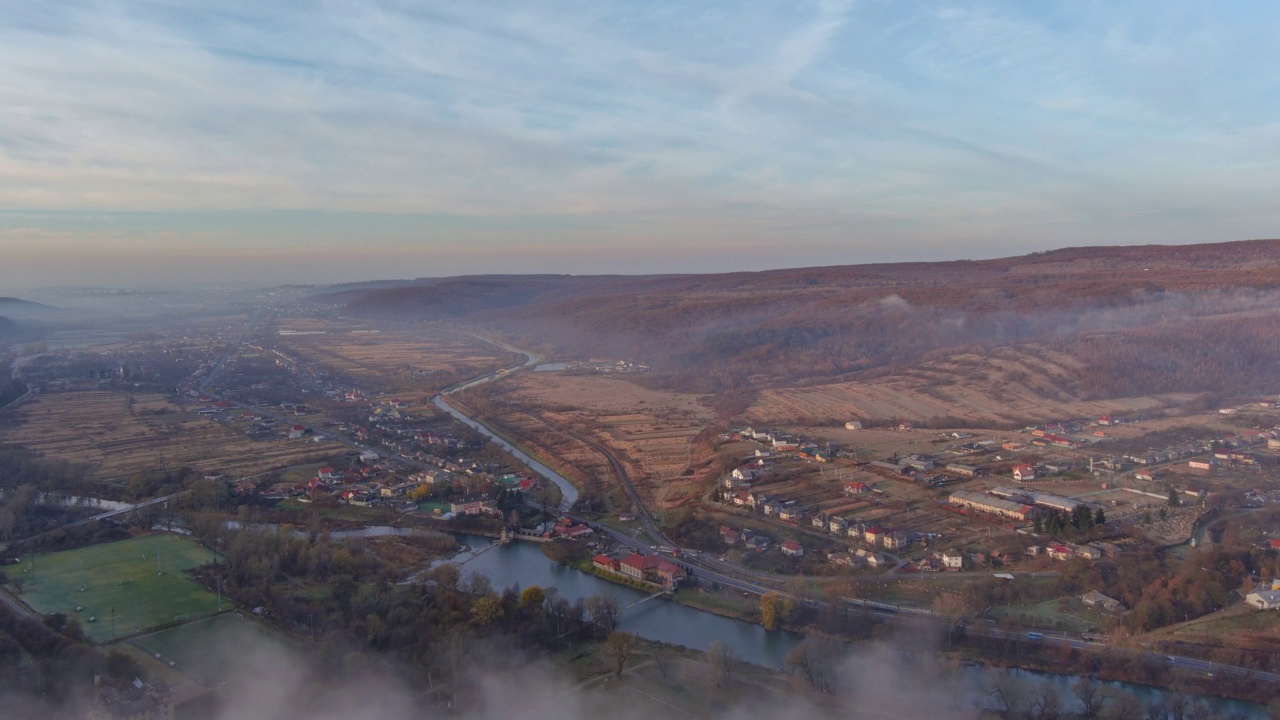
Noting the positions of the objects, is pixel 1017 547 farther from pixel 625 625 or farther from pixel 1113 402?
pixel 1113 402

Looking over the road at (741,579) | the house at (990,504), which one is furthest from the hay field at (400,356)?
the house at (990,504)

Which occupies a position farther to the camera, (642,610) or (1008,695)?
(642,610)

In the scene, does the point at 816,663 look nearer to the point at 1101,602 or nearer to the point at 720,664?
the point at 720,664

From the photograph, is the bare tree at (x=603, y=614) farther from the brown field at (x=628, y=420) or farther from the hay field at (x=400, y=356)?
the hay field at (x=400, y=356)

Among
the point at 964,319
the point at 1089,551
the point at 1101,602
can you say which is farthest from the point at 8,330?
the point at 1101,602

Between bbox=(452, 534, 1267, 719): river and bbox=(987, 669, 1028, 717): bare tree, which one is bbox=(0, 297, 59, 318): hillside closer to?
bbox=(452, 534, 1267, 719): river
